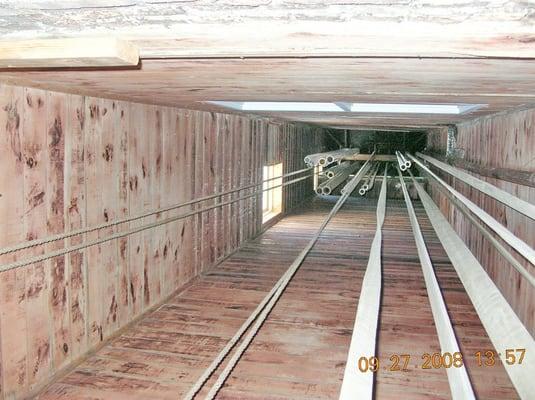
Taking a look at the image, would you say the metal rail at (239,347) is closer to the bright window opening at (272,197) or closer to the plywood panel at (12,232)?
the plywood panel at (12,232)

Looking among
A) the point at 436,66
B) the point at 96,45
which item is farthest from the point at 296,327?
the point at 96,45

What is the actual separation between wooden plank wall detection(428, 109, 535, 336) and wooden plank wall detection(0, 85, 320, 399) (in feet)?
8.74

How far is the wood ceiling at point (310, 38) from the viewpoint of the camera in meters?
1.09

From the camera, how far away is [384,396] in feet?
8.94

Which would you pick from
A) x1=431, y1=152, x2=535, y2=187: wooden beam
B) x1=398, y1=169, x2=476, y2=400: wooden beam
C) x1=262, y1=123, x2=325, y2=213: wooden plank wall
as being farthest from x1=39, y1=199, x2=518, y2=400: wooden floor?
x1=262, y1=123, x2=325, y2=213: wooden plank wall

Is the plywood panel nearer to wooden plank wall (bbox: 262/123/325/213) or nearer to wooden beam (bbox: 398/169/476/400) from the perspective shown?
wooden beam (bbox: 398/169/476/400)

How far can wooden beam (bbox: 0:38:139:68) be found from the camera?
4.31 ft

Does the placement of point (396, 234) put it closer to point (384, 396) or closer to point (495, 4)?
point (384, 396)

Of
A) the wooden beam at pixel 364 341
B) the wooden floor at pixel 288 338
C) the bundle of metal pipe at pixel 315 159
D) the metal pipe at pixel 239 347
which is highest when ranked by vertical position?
the bundle of metal pipe at pixel 315 159

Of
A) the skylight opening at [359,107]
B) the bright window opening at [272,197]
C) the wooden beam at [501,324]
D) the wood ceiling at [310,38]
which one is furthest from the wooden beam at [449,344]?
the bright window opening at [272,197]

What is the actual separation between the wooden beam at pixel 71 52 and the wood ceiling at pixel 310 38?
0.09 ft

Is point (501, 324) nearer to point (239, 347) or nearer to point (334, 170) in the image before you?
point (239, 347)

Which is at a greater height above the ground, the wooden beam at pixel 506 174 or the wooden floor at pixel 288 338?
the wooden beam at pixel 506 174

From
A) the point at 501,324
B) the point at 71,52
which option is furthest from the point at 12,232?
the point at 501,324
